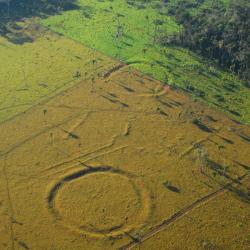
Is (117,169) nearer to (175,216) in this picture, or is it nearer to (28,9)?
(175,216)

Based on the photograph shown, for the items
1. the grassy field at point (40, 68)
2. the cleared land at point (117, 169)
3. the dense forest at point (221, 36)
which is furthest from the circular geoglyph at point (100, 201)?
the dense forest at point (221, 36)

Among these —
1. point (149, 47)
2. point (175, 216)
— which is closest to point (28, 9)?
point (149, 47)

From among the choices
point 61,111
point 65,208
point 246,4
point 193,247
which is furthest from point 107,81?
point 246,4

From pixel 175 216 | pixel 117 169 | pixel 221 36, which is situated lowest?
pixel 175 216

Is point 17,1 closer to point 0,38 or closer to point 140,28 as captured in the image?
point 0,38

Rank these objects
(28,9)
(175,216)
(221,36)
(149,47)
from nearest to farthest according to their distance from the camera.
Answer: (175,216) → (149,47) → (221,36) → (28,9)

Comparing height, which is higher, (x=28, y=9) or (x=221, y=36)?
(x=221, y=36)
